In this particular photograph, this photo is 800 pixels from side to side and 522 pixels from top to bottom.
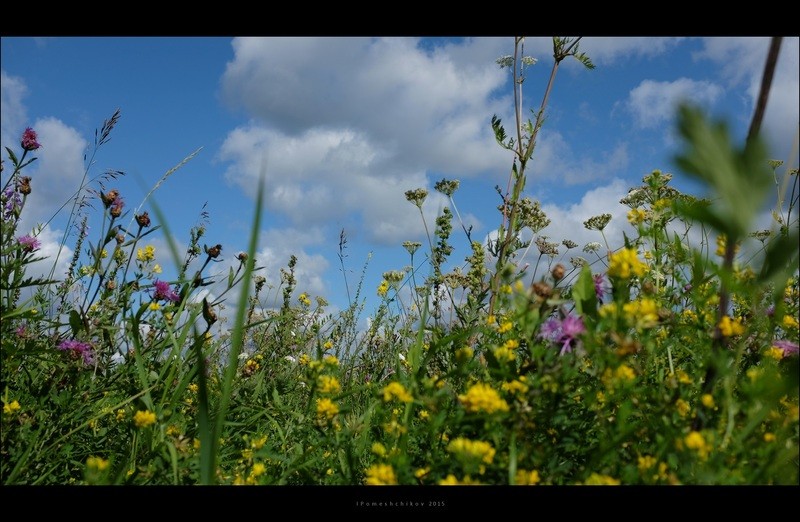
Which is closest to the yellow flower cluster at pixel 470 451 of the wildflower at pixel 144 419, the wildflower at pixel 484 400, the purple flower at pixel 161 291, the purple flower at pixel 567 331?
the wildflower at pixel 484 400

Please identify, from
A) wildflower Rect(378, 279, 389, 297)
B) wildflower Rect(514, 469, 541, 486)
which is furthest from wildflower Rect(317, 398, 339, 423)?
wildflower Rect(378, 279, 389, 297)

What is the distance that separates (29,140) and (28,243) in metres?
0.50

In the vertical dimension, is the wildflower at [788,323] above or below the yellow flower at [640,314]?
above

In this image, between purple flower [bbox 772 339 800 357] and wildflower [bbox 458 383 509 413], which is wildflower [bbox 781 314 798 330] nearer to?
purple flower [bbox 772 339 800 357]

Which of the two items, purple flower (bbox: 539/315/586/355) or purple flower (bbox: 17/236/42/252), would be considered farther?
purple flower (bbox: 17/236/42/252)

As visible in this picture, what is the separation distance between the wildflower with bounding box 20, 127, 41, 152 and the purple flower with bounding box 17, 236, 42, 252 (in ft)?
1.27

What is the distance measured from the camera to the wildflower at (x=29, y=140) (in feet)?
8.39

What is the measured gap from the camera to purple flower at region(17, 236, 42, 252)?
2.27 metres

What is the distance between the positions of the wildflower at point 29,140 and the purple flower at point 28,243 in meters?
0.39

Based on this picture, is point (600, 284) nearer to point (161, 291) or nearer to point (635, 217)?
point (635, 217)

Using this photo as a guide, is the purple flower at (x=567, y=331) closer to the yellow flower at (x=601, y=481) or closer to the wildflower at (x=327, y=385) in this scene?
the yellow flower at (x=601, y=481)

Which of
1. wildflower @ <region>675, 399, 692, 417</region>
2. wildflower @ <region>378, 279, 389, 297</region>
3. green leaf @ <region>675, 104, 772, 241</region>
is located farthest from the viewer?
wildflower @ <region>378, 279, 389, 297</region>

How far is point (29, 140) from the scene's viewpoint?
8.41 feet
